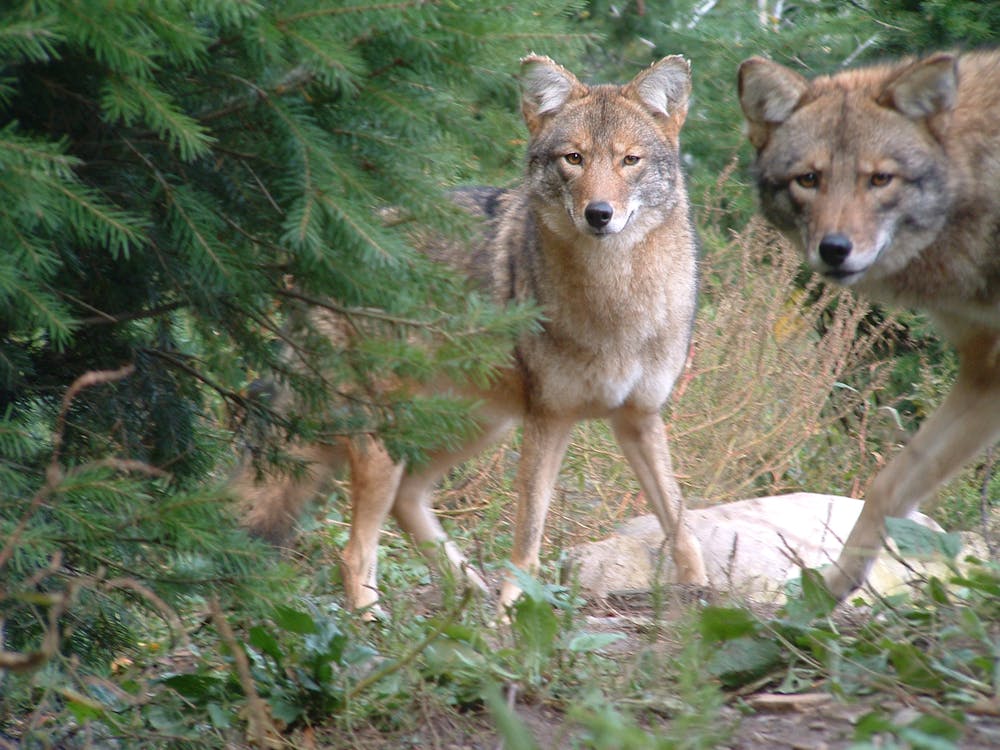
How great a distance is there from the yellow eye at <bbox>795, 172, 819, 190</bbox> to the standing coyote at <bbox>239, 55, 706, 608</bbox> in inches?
54.0

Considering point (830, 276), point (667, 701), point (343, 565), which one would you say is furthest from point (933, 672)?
point (343, 565)

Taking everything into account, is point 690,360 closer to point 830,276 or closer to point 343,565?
point 343,565

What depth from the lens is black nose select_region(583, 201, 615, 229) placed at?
517 centimetres

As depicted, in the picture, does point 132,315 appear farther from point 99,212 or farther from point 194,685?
point 194,685

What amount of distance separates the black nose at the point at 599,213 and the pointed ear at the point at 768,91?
1027 mm

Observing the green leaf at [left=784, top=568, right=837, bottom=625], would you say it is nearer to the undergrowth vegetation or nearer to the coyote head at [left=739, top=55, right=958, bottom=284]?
the undergrowth vegetation

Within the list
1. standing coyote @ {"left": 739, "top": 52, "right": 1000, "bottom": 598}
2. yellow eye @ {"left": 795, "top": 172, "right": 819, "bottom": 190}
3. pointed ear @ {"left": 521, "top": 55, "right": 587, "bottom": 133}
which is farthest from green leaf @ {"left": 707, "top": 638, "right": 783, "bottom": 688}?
pointed ear @ {"left": 521, "top": 55, "right": 587, "bottom": 133}

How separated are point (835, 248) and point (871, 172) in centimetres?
32

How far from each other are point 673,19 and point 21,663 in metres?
9.69

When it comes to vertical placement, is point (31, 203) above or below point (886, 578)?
above

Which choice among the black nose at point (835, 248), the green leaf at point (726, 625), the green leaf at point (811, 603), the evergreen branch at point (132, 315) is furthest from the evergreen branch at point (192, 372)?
the black nose at point (835, 248)

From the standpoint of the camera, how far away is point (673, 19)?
10516 mm

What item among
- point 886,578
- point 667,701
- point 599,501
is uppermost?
point 667,701

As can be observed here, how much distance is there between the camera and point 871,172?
378cm
